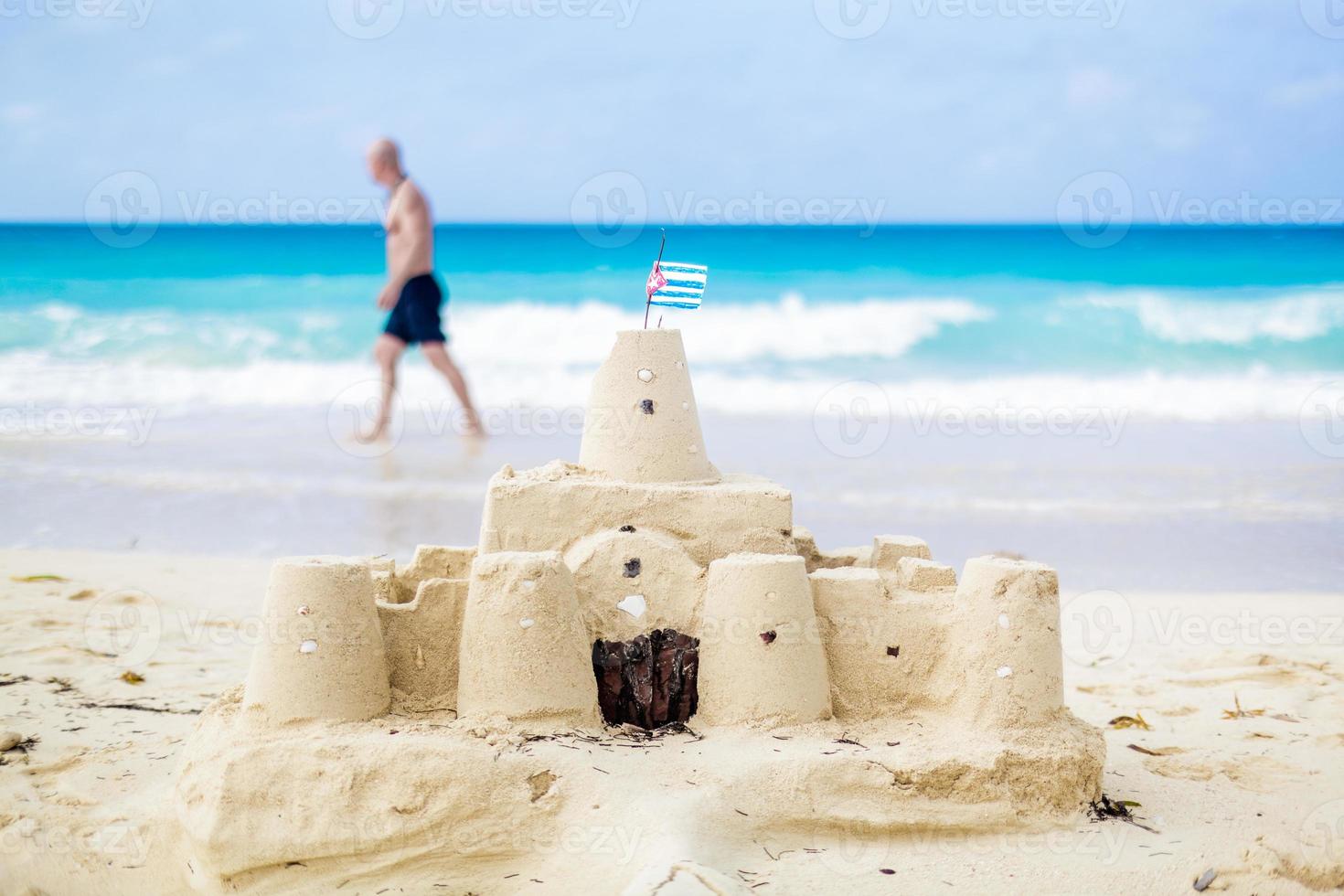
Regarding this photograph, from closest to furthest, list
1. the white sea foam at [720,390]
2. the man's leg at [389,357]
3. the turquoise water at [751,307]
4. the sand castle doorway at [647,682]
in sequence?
the sand castle doorway at [647,682], the man's leg at [389,357], the white sea foam at [720,390], the turquoise water at [751,307]

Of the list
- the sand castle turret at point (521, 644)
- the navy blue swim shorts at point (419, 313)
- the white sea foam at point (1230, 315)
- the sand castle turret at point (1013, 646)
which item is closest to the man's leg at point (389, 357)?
the navy blue swim shorts at point (419, 313)

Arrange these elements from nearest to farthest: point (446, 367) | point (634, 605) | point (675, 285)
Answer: point (634, 605) < point (675, 285) < point (446, 367)

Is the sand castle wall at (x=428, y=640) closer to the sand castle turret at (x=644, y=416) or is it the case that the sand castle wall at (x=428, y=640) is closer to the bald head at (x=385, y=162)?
the sand castle turret at (x=644, y=416)

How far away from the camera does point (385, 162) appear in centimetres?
848

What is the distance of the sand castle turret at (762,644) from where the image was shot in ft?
14.3

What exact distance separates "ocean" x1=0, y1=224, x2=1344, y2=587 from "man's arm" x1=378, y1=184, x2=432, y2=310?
1864 mm

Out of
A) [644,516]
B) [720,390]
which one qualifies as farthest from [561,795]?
[720,390]

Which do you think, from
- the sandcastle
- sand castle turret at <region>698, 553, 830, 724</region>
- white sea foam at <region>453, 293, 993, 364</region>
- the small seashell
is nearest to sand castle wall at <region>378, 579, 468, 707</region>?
the sandcastle

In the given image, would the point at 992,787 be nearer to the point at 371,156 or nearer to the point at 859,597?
the point at 859,597

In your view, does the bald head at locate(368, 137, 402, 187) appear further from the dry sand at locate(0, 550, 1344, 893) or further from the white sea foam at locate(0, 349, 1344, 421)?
the white sea foam at locate(0, 349, 1344, 421)

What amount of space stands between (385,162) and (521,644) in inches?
206

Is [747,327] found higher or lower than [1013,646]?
higher

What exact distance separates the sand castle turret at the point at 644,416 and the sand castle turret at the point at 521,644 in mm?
621

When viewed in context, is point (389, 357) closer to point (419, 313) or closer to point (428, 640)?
point (419, 313)
